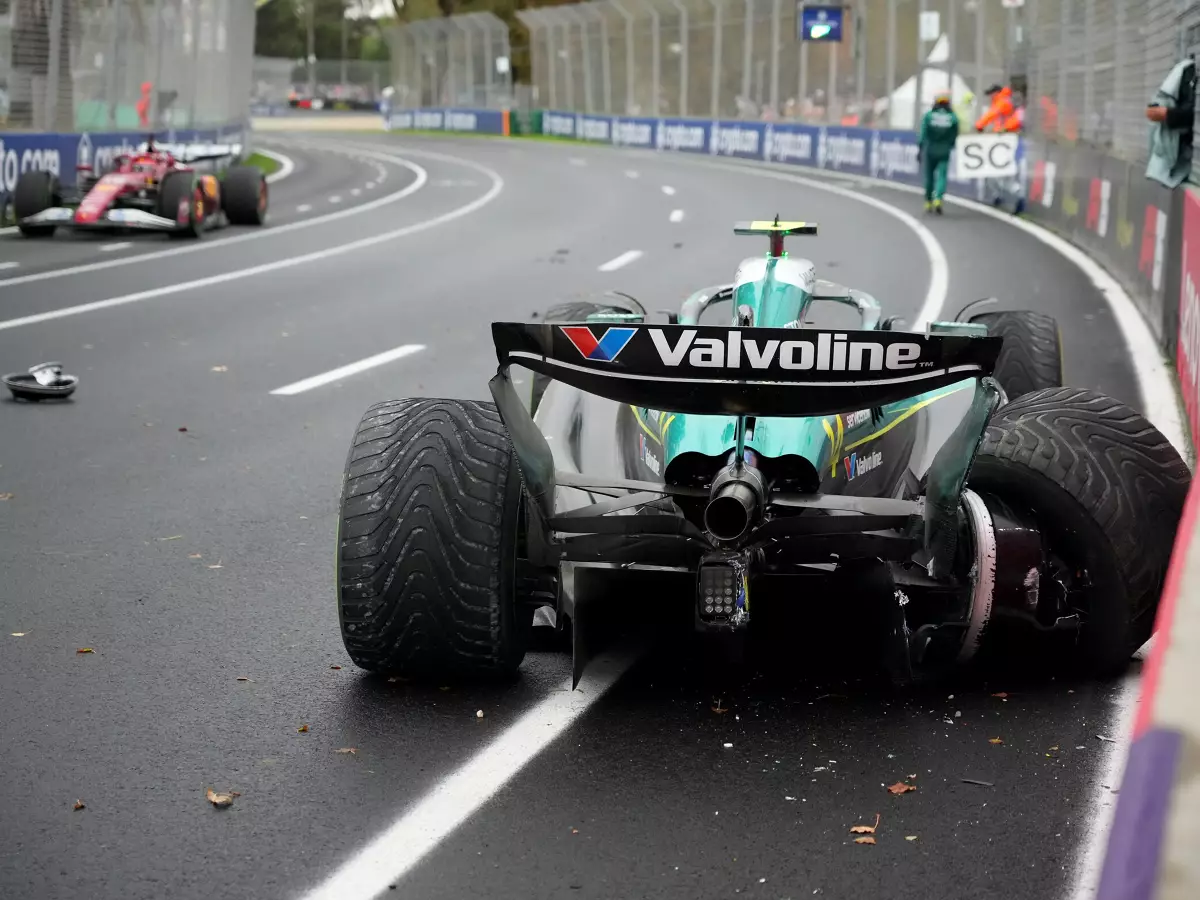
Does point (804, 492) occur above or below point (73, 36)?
below

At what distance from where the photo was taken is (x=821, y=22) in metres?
44.2

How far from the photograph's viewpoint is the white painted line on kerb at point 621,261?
1975 centimetres

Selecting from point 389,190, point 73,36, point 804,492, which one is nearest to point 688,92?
point 389,190

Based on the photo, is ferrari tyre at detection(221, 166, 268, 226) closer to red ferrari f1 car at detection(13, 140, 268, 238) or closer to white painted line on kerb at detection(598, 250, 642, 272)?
red ferrari f1 car at detection(13, 140, 268, 238)

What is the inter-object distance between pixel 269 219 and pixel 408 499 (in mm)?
22109

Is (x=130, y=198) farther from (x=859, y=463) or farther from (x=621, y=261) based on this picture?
(x=859, y=463)

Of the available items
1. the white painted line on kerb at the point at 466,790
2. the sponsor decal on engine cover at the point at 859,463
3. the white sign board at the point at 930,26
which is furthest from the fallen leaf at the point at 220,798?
the white sign board at the point at 930,26

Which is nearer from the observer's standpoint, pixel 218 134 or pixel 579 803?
pixel 579 803

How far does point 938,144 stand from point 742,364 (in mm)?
23972

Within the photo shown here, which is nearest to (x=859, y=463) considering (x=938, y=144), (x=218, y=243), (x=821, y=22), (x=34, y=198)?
(x=218, y=243)

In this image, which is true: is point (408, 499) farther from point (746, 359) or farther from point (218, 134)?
point (218, 134)

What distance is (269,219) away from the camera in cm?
2662

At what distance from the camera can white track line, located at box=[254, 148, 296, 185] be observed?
39.3 m

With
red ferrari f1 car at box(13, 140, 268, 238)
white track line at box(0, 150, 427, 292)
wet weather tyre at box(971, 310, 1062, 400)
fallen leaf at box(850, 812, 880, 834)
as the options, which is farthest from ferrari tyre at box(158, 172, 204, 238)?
fallen leaf at box(850, 812, 880, 834)
